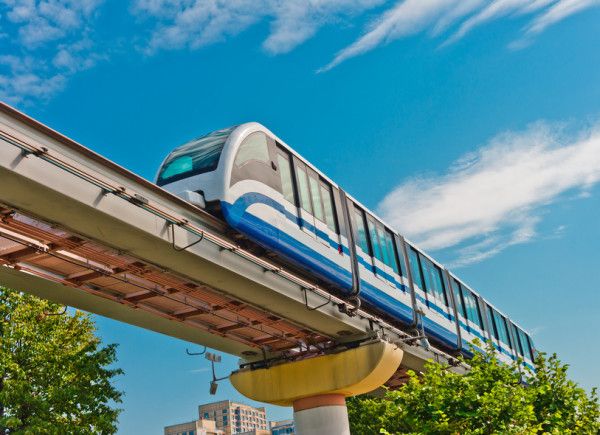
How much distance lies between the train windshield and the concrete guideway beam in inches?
263

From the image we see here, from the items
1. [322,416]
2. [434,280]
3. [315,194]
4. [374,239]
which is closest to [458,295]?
[434,280]

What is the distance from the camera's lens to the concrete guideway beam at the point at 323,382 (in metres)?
18.4

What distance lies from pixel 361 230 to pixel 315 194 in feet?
8.37

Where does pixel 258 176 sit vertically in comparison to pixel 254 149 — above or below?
below

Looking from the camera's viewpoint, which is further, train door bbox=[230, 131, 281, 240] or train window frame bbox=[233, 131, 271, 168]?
train window frame bbox=[233, 131, 271, 168]

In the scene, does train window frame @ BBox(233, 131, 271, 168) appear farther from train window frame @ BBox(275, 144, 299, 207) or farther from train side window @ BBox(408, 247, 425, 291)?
train side window @ BBox(408, 247, 425, 291)

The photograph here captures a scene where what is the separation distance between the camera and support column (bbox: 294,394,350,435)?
1914 centimetres

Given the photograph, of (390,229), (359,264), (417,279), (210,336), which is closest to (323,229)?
(359,264)

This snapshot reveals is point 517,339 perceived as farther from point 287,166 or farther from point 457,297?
point 287,166

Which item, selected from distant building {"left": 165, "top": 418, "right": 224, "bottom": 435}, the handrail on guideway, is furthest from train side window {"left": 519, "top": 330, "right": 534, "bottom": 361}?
distant building {"left": 165, "top": 418, "right": 224, "bottom": 435}

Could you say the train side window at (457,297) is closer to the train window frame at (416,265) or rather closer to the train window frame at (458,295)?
the train window frame at (458,295)

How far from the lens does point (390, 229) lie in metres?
21.4

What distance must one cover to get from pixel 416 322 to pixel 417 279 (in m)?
1.70

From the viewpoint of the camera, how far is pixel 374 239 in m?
19.7
